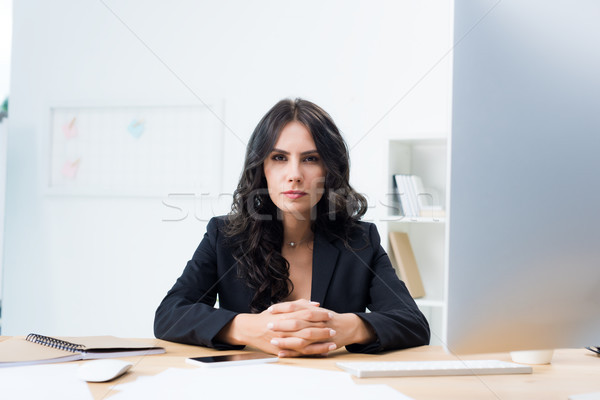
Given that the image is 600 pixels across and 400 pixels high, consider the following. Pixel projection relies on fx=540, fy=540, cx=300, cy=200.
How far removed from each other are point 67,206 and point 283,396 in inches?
Answer: 119

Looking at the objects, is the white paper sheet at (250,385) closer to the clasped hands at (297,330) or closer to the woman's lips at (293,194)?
the clasped hands at (297,330)

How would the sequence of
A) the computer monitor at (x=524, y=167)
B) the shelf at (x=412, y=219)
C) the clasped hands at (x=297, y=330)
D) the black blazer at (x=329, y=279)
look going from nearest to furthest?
the computer monitor at (x=524, y=167), the clasped hands at (x=297, y=330), the black blazer at (x=329, y=279), the shelf at (x=412, y=219)

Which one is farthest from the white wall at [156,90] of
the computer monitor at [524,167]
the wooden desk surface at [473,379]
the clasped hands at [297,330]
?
the computer monitor at [524,167]

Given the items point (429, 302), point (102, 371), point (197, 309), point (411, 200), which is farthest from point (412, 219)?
point (102, 371)

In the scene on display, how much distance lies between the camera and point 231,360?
985 millimetres

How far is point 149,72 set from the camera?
329 cm

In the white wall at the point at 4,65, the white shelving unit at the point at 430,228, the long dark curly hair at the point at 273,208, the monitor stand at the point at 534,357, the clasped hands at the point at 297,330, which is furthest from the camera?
the white wall at the point at 4,65

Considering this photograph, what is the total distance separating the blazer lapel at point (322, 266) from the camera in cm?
158

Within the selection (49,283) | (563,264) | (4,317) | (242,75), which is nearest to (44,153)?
(49,283)

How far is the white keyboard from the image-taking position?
0.89m

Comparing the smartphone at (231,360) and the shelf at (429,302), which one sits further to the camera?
the shelf at (429,302)

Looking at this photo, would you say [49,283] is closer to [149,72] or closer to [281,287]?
[149,72]

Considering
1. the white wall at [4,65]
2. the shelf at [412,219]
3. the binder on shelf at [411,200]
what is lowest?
the shelf at [412,219]

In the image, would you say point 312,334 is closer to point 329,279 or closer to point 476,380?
point 476,380
